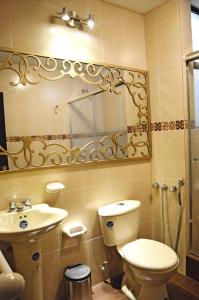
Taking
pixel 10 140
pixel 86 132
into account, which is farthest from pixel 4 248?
pixel 86 132

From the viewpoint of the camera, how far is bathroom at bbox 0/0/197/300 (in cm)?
163

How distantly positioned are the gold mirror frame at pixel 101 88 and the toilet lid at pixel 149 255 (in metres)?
0.72

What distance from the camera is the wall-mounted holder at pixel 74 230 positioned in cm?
170

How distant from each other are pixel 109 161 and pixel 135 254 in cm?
76

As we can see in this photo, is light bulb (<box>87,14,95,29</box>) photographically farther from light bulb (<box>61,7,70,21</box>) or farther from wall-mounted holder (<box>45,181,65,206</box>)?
wall-mounted holder (<box>45,181,65,206</box>)

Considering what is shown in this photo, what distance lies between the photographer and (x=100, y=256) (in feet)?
6.46

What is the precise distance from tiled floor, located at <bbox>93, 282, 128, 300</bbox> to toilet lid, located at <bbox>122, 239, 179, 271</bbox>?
41cm

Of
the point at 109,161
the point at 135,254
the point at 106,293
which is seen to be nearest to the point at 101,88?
the point at 109,161

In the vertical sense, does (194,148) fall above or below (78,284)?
above

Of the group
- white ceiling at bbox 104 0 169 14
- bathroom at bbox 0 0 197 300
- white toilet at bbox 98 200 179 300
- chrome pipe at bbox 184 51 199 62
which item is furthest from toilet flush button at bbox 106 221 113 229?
white ceiling at bbox 104 0 169 14

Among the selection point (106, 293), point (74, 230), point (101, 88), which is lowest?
point (106, 293)

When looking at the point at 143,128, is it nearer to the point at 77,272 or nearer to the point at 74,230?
the point at 74,230

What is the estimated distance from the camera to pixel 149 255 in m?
1.63

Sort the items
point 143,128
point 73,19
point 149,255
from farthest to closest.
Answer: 1. point 143,128
2. point 73,19
3. point 149,255
